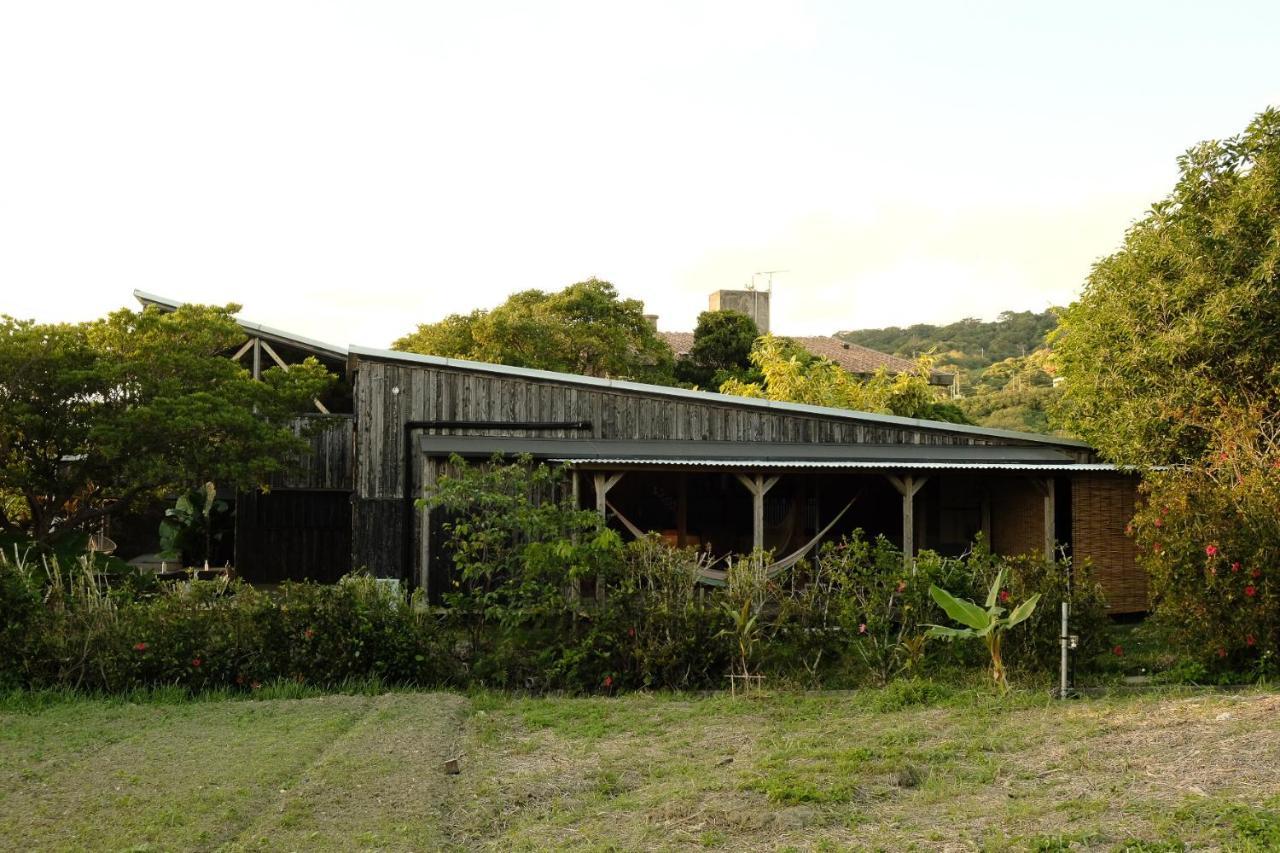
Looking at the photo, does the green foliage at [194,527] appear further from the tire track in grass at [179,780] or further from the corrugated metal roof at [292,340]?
the tire track in grass at [179,780]

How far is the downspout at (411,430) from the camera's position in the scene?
16.2 metres

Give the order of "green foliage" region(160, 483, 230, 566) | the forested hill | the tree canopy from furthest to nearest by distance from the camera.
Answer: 1. the forested hill
2. "green foliage" region(160, 483, 230, 566)
3. the tree canopy

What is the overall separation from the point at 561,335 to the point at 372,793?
997 inches

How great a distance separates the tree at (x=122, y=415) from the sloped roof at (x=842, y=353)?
2880cm

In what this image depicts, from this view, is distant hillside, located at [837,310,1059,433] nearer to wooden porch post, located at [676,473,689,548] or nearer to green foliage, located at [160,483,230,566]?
wooden porch post, located at [676,473,689,548]

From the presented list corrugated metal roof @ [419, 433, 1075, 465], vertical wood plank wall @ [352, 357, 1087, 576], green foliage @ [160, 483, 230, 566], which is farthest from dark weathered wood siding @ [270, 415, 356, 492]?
corrugated metal roof @ [419, 433, 1075, 465]

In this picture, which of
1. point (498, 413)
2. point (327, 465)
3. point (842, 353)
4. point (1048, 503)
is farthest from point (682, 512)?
point (842, 353)

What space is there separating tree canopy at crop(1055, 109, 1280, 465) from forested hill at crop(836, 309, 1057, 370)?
4493cm

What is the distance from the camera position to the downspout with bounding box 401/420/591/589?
637 inches

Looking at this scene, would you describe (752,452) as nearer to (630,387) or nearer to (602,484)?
(630,387)

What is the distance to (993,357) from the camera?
63250 millimetres

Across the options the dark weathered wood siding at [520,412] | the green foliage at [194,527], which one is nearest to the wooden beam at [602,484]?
the dark weathered wood siding at [520,412]

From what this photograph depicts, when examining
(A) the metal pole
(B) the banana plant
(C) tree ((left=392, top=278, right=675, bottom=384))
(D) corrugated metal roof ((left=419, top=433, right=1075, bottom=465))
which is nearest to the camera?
(A) the metal pole

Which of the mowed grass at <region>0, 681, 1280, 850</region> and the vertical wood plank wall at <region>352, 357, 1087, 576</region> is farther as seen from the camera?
the vertical wood plank wall at <region>352, 357, 1087, 576</region>
